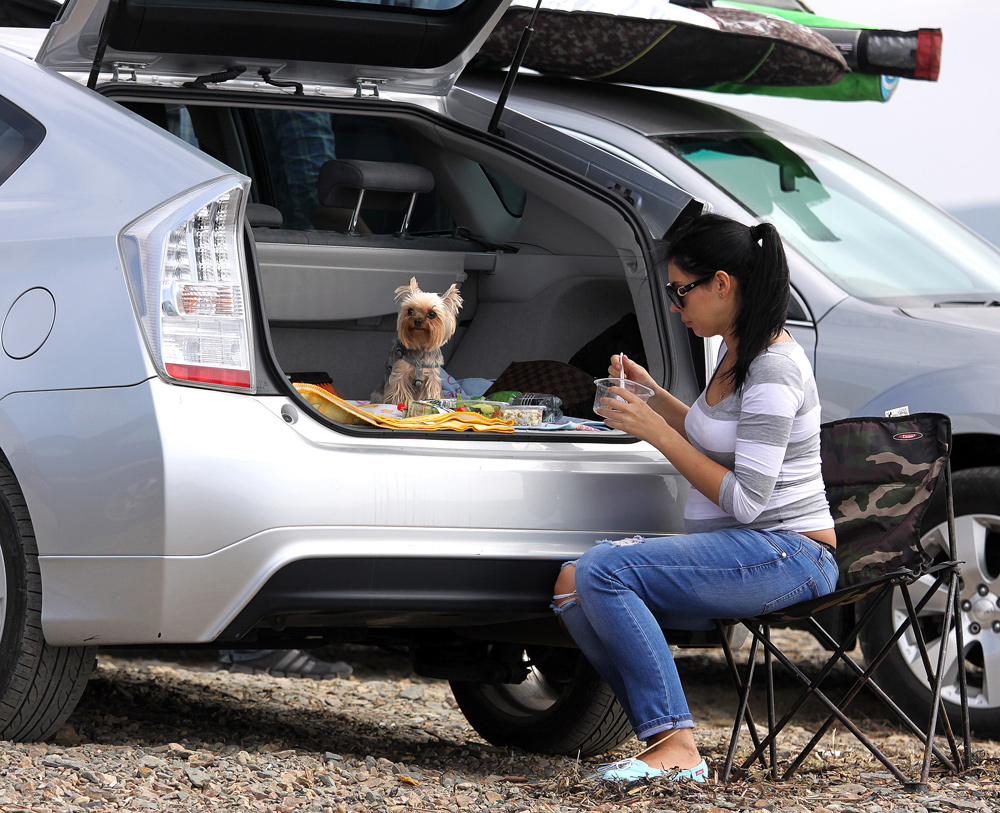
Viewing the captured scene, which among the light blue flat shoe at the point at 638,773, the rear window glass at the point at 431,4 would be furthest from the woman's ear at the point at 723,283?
the rear window glass at the point at 431,4

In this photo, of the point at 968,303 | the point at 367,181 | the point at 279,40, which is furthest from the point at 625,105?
the point at 279,40

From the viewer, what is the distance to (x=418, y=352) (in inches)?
147

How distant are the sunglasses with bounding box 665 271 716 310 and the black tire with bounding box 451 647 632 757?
3.46 feet

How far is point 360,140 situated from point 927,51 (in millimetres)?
2402

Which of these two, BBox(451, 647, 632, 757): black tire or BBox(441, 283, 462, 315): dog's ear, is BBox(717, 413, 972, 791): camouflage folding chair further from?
BBox(441, 283, 462, 315): dog's ear

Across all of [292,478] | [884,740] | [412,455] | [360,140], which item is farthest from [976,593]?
[360,140]

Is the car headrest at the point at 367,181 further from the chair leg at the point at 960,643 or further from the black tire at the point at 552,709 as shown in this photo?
the chair leg at the point at 960,643

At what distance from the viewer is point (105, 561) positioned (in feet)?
8.67

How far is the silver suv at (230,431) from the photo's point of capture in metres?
2.61

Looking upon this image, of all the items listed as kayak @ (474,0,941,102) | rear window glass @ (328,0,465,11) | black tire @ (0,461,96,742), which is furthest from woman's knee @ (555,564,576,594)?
kayak @ (474,0,941,102)

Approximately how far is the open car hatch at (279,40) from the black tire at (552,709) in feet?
5.67

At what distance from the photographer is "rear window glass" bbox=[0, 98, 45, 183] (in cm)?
293

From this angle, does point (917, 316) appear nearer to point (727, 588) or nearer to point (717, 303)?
point (717, 303)

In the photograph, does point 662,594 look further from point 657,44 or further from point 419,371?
point 657,44
